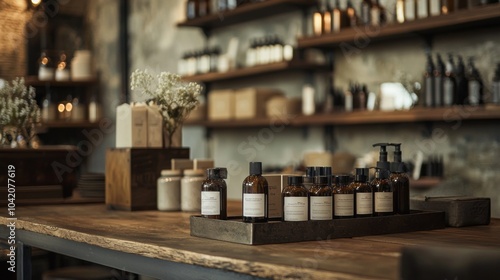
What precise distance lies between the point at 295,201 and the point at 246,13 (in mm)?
4139

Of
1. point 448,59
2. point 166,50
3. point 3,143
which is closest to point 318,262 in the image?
point 3,143

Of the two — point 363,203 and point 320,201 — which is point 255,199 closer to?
point 320,201

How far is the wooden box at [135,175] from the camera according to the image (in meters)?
3.12

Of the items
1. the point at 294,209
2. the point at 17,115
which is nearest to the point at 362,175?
the point at 294,209

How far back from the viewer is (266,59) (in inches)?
228

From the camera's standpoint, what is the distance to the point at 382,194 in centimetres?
221

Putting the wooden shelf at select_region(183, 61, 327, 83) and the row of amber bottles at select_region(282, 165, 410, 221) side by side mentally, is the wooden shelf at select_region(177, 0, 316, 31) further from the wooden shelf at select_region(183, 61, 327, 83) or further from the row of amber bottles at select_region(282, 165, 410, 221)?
the row of amber bottles at select_region(282, 165, 410, 221)

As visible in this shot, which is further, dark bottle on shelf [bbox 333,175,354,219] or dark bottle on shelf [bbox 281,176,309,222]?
dark bottle on shelf [bbox 333,175,354,219]

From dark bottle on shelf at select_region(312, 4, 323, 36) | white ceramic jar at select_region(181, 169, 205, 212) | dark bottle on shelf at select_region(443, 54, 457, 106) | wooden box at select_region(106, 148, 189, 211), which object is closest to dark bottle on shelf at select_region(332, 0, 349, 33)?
dark bottle on shelf at select_region(312, 4, 323, 36)

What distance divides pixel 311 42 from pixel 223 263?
143 inches

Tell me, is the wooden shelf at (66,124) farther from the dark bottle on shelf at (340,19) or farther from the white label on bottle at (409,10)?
the white label on bottle at (409,10)

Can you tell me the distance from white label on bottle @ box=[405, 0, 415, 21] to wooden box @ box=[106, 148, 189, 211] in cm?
200

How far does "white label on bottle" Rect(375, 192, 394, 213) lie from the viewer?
7.22 ft

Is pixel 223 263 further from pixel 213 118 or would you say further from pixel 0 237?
pixel 213 118
